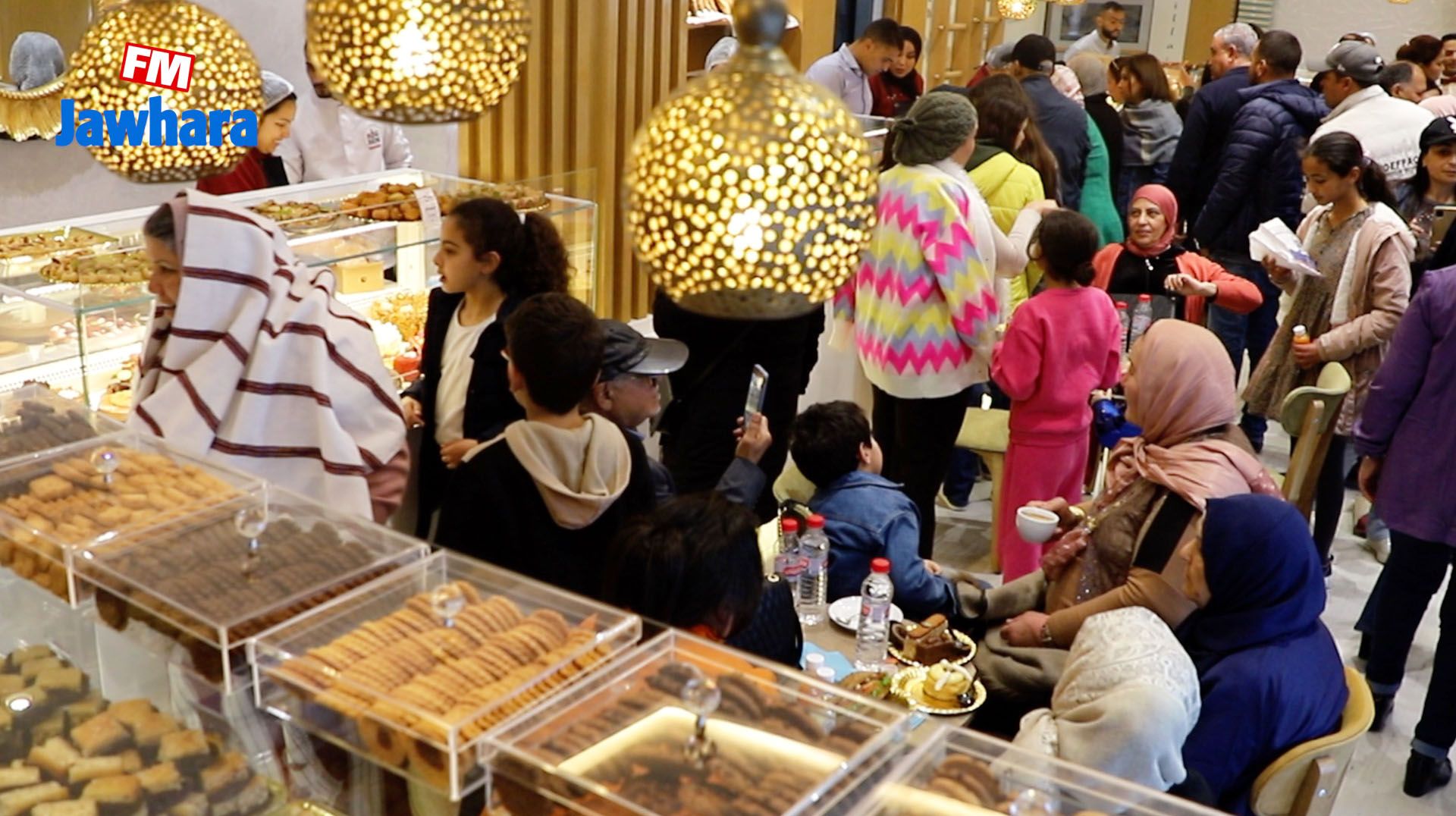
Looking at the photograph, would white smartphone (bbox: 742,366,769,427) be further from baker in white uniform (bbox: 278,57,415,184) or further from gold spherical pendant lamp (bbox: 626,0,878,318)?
baker in white uniform (bbox: 278,57,415,184)

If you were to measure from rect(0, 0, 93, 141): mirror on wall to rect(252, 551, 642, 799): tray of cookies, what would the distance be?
12.2ft

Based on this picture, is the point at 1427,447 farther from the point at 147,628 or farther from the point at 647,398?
the point at 147,628

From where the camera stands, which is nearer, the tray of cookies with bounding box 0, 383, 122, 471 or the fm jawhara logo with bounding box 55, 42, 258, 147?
the fm jawhara logo with bounding box 55, 42, 258, 147

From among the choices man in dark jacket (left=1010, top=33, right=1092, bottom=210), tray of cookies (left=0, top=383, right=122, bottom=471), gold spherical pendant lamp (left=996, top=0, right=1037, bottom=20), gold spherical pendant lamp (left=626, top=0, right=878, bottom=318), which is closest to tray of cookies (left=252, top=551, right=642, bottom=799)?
gold spherical pendant lamp (left=626, top=0, right=878, bottom=318)

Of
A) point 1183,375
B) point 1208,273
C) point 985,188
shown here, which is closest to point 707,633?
point 1183,375

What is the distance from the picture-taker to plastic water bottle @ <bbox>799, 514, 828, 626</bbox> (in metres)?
3.19

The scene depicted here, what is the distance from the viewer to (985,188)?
17.2 feet

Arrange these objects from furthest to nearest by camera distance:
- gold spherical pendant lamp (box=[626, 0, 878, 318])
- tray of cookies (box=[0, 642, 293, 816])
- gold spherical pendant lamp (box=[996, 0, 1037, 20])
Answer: gold spherical pendant lamp (box=[996, 0, 1037, 20]), tray of cookies (box=[0, 642, 293, 816]), gold spherical pendant lamp (box=[626, 0, 878, 318])

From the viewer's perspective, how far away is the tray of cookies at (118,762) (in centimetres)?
217

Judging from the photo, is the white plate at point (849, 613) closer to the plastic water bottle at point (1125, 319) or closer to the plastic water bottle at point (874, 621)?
the plastic water bottle at point (874, 621)

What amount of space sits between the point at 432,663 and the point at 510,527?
2.65 ft

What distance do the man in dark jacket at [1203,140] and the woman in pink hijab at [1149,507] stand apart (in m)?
3.89

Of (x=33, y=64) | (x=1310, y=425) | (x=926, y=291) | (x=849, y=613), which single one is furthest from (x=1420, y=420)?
(x=33, y=64)

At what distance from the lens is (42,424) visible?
279 cm
